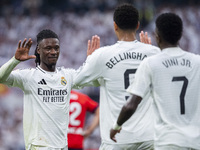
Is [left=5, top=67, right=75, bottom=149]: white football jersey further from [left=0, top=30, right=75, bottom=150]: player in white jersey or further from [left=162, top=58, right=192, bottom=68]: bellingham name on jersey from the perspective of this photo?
[left=162, top=58, right=192, bottom=68]: bellingham name on jersey

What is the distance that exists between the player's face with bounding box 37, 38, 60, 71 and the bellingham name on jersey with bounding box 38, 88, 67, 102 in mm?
396

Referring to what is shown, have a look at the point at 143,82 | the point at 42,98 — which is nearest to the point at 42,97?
the point at 42,98

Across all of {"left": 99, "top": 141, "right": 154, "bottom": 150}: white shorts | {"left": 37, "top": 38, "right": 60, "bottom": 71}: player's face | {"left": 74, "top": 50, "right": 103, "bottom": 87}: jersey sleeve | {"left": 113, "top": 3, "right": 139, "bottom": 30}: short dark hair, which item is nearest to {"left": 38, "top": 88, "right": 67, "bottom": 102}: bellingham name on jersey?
{"left": 37, "top": 38, "right": 60, "bottom": 71}: player's face

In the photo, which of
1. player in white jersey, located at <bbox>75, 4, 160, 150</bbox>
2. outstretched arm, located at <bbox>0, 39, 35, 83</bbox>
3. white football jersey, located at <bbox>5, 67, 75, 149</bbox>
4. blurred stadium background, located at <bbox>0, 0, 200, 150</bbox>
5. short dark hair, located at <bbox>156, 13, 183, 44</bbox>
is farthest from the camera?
blurred stadium background, located at <bbox>0, 0, 200, 150</bbox>

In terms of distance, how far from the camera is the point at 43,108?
18.0 ft

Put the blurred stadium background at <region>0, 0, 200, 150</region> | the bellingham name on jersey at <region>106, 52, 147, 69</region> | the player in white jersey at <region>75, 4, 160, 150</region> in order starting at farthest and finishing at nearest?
the blurred stadium background at <region>0, 0, 200, 150</region> < the bellingham name on jersey at <region>106, 52, 147, 69</region> < the player in white jersey at <region>75, 4, 160, 150</region>

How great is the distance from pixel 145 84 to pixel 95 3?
16128 millimetres

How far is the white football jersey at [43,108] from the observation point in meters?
5.46

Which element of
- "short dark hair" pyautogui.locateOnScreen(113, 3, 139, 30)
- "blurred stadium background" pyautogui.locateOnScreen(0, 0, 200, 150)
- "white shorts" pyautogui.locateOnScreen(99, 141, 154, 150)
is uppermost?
"blurred stadium background" pyautogui.locateOnScreen(0, 0, 200, 150)

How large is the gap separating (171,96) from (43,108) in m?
2.10

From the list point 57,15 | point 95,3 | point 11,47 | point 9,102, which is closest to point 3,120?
point 9,102

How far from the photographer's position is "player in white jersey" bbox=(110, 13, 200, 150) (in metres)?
3.95

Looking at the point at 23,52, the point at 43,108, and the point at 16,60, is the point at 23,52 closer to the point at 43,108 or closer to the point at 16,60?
the point at 16,60

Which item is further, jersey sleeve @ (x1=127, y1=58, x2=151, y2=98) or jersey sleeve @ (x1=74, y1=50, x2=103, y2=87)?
jersey sleeve @ (x1=74, y1=50, x2=103, y2=87)
